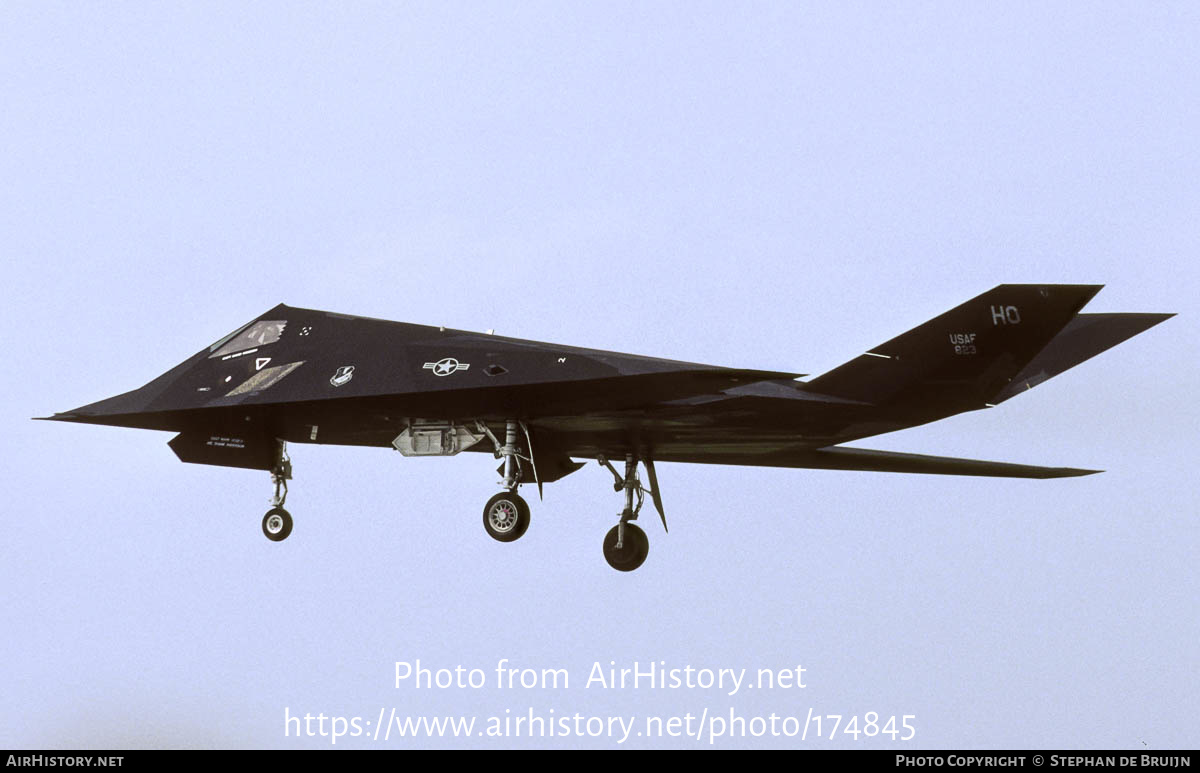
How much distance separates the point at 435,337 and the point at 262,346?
3.43 m

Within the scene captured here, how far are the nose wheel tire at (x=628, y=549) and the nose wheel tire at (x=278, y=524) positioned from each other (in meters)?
5.56

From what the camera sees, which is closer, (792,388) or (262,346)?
(792,388)

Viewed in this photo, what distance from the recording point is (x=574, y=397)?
26844mm

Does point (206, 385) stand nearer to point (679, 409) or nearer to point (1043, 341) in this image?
point (679, 409)

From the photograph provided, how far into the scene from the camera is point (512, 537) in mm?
28047

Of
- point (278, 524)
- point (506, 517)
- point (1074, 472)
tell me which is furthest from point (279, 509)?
point (1074, 472)

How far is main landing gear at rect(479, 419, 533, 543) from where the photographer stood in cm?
2803

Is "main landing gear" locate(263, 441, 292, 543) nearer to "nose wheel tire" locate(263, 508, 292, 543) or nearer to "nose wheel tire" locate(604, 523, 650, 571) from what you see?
"nose wheel tire" locate(263, 508, 292, 543)

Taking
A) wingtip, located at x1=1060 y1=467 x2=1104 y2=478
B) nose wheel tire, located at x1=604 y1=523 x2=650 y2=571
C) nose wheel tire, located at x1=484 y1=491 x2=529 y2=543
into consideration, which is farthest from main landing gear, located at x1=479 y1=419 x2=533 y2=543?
wingtip, located at x1=1060 y1=467 x2=1104 y2=478

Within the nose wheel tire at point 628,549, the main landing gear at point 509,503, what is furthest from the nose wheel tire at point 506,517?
the nose wheel tire at point 628,549

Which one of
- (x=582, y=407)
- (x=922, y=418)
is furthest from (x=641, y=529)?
(x=922, y=418)

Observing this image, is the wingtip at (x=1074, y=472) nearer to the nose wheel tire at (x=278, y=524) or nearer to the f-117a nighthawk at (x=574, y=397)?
the f-117a nighthawk at (x=574, y=397)

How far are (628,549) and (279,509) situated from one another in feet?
20.2

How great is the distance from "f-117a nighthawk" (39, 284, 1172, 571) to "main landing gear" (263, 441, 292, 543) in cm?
3
